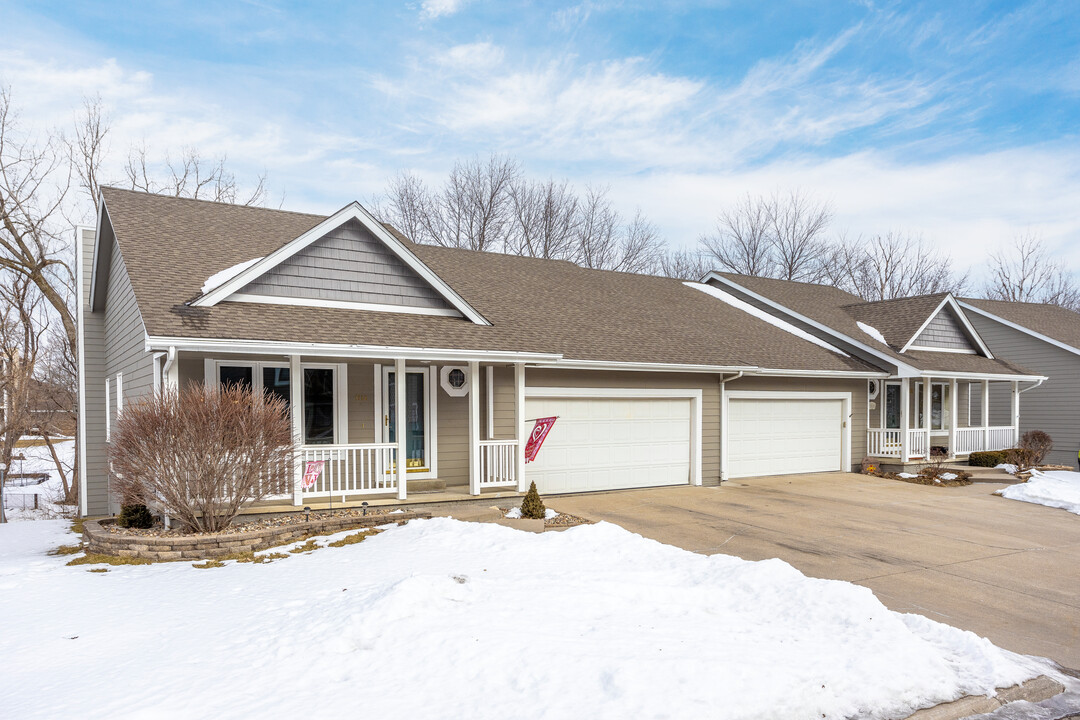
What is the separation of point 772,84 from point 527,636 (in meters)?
20.4

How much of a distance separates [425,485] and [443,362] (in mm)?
2127

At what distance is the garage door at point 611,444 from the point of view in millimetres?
12844

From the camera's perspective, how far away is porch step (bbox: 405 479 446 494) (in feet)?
37.3

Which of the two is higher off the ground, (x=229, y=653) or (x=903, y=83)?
(x=903, y=83)

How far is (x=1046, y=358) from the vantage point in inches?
846

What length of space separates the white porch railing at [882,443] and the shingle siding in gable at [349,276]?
12.0 metres

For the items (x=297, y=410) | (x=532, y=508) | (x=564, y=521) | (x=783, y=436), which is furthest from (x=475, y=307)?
(x=783, y=436)

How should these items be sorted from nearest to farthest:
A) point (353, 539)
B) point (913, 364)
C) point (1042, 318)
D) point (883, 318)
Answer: point (353, 539) → point (913, 364) → point (883, 318) → point (1042, 318)

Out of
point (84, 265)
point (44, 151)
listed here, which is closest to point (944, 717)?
point (84, 265)

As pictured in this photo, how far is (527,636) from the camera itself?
16.6 ft

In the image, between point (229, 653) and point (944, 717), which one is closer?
point (944, 717)

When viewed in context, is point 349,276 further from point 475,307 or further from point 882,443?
point 882,443

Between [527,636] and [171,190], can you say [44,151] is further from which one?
[527,636]

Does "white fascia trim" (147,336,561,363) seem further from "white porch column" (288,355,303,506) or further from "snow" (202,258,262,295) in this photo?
"snow" (202,258,262,295)
